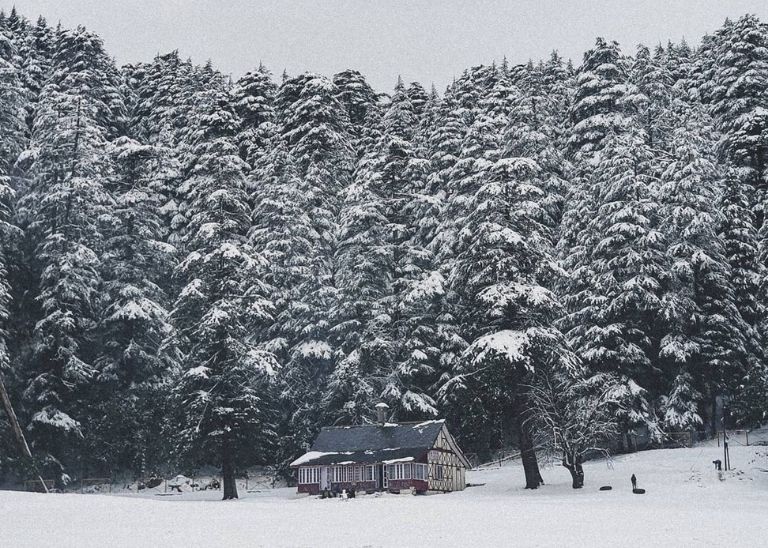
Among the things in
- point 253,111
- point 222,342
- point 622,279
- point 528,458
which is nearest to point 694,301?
point 622,279

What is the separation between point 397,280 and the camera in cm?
4978

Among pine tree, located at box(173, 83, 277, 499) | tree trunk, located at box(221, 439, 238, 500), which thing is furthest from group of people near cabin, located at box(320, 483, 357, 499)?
tree trunk, located at box(221, 439, 238, 500)

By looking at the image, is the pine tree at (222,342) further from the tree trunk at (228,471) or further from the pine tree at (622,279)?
the pine tree at (622,279)

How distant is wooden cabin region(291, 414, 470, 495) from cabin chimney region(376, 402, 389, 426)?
17cm

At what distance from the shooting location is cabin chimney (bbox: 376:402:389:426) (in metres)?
46.6

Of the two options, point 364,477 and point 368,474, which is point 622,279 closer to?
point 368,474

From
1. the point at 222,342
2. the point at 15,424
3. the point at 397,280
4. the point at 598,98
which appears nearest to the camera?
the point at 15,424

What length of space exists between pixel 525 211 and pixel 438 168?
1747 cm

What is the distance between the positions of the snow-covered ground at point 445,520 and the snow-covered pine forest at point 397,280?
16.0 ft

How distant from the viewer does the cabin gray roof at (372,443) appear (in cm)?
4584

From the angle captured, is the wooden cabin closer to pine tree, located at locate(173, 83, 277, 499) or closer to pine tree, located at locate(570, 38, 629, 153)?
pine tree, located at locate(173, 83, 277, 499)

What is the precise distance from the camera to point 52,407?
1815 inches

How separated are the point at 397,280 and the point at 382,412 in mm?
8293

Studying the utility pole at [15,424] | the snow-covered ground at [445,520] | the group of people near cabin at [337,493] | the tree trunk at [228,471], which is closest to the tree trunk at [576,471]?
the snow-covered ground at [445,520]
